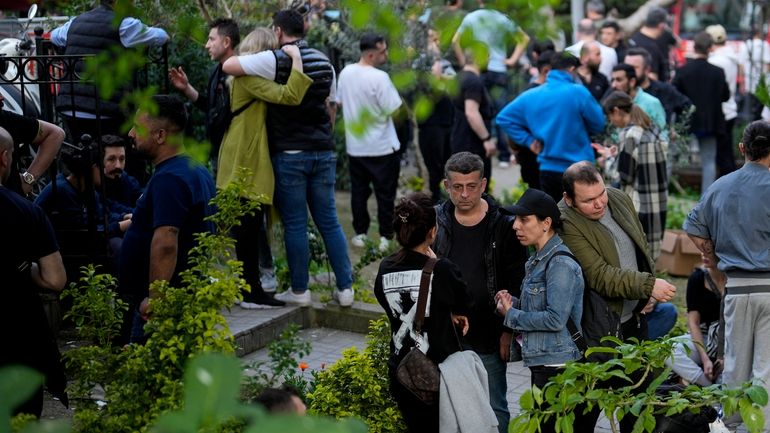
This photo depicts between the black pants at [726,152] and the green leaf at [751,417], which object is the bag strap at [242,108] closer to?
the green leaf at [751,417]

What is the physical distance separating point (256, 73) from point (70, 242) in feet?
5.52

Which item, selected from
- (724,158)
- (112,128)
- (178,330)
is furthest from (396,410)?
(724,158)

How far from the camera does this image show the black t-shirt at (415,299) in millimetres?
5125

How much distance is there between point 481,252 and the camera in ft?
18.8

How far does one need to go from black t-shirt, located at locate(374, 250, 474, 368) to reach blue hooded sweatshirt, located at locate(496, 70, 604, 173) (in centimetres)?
432

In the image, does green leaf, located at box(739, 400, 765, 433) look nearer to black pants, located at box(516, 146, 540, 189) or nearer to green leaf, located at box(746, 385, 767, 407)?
green leaf, located at box(746, 385, 767, 407)

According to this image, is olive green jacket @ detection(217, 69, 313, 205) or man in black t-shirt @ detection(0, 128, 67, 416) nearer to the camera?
man in black t-shirt @ detection(0, 128, 67, 416)

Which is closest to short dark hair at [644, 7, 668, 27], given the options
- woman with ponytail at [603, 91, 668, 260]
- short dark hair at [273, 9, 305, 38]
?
woman with ponytail at [603, 91, 668, 260]

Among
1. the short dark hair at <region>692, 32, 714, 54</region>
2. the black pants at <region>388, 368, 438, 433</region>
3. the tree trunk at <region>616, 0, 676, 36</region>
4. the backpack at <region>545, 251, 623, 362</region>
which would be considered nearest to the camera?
the black pants at <region>388, 368, 438, 433</region>

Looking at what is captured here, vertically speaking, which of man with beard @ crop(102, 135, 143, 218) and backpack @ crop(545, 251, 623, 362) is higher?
man with beard @ crop(102, 135, 143, 218)

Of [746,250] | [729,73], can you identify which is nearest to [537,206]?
[746,250]

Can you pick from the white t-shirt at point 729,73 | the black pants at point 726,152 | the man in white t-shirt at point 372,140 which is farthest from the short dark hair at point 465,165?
the white t-shirt at point 729,73

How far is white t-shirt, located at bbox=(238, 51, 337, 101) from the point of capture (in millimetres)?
7461

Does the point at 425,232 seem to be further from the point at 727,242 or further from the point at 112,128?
the point at 112,128
